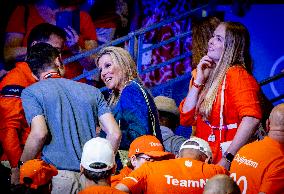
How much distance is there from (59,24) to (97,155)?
4925 mm

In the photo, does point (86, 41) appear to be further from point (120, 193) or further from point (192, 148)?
point (120, 193)

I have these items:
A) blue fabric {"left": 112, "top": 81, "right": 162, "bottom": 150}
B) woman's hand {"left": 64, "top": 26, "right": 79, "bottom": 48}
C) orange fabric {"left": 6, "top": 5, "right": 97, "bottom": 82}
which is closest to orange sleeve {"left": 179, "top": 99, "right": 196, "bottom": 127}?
blue fabric {"left": 112, "top": 81, "right": 162, "bottom": 150}

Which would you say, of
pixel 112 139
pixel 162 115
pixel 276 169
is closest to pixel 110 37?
pixel 162 115

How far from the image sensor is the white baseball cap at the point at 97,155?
5132 mm

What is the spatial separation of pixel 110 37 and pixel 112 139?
464 centimetres

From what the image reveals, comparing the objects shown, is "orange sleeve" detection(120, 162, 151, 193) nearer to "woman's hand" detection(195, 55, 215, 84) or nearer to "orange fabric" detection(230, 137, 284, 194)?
"orange fabric" detection(230, 137, 284, 194)

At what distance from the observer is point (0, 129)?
6.43 metres

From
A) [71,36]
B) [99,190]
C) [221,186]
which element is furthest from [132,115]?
[71,36]

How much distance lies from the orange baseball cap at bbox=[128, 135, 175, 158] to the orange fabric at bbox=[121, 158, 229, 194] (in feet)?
1.39

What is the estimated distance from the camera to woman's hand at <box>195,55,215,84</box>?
6668 mm

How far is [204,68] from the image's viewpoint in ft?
21.9

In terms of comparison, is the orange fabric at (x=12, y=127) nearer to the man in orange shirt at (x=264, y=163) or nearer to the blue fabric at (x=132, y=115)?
the blue fabric at (x=132, y=115)

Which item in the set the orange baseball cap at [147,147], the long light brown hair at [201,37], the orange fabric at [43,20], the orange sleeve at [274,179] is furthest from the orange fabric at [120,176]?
the orange fabric at [43,20]

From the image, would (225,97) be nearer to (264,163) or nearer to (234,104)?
(234,104)
